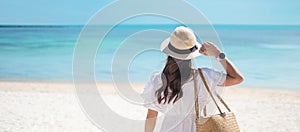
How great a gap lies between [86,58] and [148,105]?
50 centimetres

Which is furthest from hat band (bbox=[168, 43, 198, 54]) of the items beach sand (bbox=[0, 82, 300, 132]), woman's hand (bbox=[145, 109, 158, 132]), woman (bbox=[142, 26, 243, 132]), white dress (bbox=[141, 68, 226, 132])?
beach sand (bbox=[0, 82, 300, 132])

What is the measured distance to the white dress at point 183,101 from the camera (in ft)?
8.36

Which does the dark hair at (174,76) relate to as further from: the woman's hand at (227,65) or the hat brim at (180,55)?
the woman's hand at (227,65)

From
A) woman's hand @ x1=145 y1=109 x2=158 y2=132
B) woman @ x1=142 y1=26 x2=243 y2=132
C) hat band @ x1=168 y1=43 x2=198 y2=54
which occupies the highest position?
hat band @ x1=168 y1=43 x2=198 y2=54

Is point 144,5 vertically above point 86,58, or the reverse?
point 144,5

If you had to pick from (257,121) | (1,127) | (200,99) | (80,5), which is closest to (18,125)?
(1,127)

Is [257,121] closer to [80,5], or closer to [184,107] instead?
[184,107]

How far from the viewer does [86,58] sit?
283 cm

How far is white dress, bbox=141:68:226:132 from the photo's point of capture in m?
2.55

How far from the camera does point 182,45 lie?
252 cm

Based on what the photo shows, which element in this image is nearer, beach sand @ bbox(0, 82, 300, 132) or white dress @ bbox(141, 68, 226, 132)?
white dress @ bbox(141, 68, 226, 132)

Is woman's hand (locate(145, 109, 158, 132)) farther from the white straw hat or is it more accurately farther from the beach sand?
the beach sand

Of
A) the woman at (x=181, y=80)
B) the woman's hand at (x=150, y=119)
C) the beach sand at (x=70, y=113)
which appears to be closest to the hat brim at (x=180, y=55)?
the woman at (x=181, y=80)

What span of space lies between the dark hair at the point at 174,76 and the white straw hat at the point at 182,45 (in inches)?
1.2
